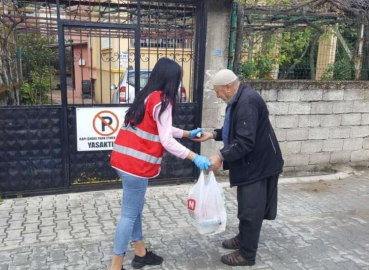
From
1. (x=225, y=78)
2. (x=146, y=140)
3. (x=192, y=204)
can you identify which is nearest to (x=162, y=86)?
(x=146, y=140)

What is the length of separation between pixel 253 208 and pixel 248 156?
18.3 inches

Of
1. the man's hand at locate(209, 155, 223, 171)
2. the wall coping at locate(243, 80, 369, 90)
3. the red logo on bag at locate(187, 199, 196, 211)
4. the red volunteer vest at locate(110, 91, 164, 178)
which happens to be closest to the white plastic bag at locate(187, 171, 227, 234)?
the red logo on bag at locate(187, 199, 196, 211)

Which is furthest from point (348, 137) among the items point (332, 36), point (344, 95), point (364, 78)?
point (332, 36)

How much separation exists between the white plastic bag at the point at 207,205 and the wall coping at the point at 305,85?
103 inches

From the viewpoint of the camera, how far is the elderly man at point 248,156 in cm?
303

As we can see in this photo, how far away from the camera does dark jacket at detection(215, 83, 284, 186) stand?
3014 millimetres

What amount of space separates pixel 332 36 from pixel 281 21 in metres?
1.35

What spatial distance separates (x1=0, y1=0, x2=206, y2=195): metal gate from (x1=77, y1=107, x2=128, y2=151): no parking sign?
37 mm

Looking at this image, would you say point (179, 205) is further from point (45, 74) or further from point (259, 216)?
point (45, 74)

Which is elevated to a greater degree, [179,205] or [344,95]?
[344,95]

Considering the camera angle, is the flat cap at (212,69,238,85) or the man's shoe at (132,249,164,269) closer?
the flat cap at (212,69,238,85)

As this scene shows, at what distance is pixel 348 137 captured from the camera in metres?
6.20

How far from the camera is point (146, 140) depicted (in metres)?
2.87

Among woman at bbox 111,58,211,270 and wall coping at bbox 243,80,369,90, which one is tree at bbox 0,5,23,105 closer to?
woman at bbox 111,58,211,270
